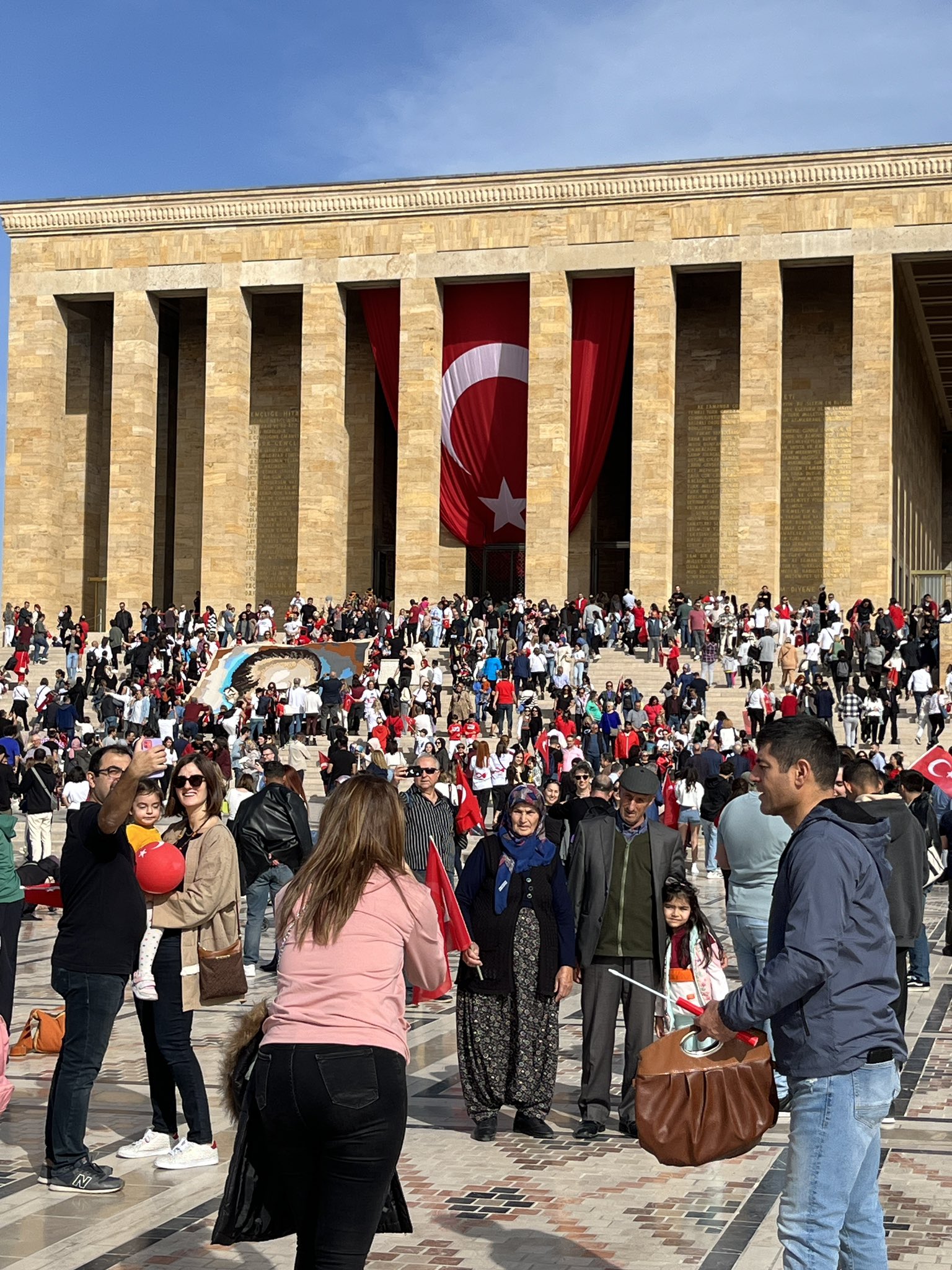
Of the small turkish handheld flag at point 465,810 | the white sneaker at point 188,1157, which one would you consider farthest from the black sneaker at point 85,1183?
the small turkish handheld flag at point 465,810

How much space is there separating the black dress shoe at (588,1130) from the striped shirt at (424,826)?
7.62ft

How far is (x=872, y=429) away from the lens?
3494 cm

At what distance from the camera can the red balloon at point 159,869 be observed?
620cm

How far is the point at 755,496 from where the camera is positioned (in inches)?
1396

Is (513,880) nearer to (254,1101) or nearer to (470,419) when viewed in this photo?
(254,1101)

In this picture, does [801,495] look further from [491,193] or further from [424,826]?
[424,826]

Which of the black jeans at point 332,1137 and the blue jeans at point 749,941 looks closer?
the black jeans at point 332,1137

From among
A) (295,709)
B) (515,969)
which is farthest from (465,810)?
(295,709)

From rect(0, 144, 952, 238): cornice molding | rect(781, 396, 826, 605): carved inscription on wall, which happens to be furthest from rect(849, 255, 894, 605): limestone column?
rect(781, 396, 826, 605): carved inscription on wall

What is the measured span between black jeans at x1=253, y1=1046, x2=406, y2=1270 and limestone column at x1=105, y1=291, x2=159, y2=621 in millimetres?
35389

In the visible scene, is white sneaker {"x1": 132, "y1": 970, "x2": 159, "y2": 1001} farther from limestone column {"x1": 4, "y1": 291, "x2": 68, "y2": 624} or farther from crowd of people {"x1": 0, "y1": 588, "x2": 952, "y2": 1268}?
limestone column {"x1": 4, "y1": 291, "x2": 68, "y2": 624}

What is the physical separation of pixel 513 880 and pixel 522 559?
3267cm

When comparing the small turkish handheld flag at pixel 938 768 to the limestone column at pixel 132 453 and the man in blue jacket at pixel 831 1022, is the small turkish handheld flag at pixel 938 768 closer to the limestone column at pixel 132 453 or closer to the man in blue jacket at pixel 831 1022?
the man in blue jacket at pixel 831 1022

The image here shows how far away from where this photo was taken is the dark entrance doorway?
3969 cm
